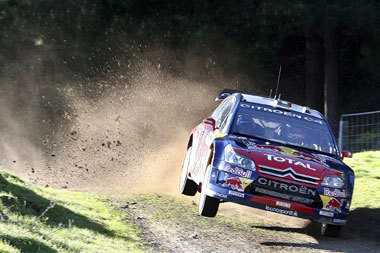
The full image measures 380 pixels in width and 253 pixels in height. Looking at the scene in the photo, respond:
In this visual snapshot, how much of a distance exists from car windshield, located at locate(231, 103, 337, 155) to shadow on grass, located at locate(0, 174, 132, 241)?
2.37 meters

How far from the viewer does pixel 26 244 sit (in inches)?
268

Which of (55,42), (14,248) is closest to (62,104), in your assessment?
(55,42)

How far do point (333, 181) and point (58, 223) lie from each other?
354 cm

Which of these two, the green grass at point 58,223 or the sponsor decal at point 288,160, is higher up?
the sponsor decal at point 288,160

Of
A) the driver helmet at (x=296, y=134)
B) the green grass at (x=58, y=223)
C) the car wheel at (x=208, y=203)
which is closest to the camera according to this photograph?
the green grass at (x=58, y=223)

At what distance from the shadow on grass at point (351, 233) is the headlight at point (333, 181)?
808mm

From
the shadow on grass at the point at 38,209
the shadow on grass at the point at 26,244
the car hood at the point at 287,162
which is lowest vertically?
the shadow on grass at the point at 38,209

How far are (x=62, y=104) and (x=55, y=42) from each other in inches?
167

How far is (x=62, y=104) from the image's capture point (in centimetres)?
3048

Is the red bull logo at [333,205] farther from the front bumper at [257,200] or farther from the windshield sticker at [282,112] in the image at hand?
the windshield sticker at [282,112]

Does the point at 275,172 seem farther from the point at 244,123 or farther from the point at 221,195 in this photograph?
the point at 244,123

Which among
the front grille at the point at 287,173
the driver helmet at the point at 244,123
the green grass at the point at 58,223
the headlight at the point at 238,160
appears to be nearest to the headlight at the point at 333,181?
the front grille at the point at 287,173

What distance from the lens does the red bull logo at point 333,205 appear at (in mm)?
9069

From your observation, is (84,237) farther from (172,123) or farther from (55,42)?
(55,42)
